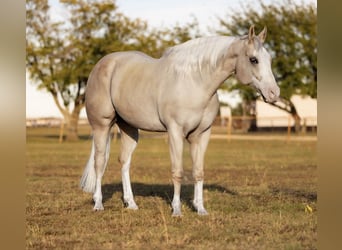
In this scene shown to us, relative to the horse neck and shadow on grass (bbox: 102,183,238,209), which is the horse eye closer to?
the horse neck

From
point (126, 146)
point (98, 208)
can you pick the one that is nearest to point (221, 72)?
point (126, 146)

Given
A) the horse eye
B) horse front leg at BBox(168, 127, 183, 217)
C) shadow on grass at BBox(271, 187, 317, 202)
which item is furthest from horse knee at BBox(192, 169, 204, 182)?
shadow on grass at BBox(271, 187, 317, 202)

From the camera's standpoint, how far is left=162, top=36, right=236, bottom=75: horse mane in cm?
664

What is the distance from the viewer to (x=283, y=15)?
40500mm

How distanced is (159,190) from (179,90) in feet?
12.1

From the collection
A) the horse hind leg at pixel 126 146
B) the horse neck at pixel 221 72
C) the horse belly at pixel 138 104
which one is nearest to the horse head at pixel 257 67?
the horse neck at pixel 221 72

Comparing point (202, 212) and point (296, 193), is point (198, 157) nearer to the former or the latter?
point (202, 212)

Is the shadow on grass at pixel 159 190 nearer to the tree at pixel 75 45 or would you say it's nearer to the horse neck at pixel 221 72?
the horse neck at pixel 221 72

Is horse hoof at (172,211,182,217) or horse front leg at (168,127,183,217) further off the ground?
horse front leg at (168,127,183,217)

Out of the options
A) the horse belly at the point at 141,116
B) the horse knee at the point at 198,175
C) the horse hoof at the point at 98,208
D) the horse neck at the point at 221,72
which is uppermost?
the horse neck at the point at 221,72

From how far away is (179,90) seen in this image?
6586 millimetres

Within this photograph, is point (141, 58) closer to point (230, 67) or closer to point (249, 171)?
point (230, 67)

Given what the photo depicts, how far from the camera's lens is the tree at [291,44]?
129ft

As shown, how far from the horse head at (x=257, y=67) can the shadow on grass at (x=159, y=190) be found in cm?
236
